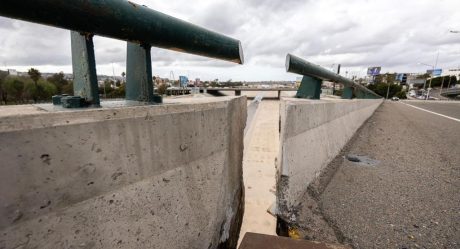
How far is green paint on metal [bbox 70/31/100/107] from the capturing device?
148 cm

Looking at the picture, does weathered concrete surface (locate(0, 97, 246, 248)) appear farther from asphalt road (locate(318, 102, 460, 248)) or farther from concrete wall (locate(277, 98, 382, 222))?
asphalt road (locate(318, 102, 460, 248))

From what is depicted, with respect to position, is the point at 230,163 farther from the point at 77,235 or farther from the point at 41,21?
the point at 41,21

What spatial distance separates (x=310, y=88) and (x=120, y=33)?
4232mm

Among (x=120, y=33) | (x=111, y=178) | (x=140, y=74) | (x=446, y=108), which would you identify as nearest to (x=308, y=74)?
(x=140, y=74)

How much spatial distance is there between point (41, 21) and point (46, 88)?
84315 mm

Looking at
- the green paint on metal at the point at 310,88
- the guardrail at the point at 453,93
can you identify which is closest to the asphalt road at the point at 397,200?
the green paint on metal at the point at 310,88

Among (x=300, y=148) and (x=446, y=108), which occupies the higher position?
(x=300, y=148)

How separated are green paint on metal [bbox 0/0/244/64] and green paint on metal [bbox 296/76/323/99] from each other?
324 centimetres

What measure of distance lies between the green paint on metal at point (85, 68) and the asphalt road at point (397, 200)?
2.59 m

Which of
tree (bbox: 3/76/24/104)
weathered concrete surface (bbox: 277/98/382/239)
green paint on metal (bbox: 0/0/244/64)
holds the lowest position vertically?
tree (bbox: 3/76/24/104)

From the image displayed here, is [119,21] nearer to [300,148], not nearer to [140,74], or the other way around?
[140,74]

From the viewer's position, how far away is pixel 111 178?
1298 millimetres

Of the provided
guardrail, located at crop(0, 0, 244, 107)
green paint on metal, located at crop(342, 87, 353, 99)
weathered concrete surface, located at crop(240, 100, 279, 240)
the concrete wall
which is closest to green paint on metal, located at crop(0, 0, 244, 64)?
guardrail, located at crop(0, 0, 244, 107)

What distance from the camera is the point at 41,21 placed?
1.11 meters
